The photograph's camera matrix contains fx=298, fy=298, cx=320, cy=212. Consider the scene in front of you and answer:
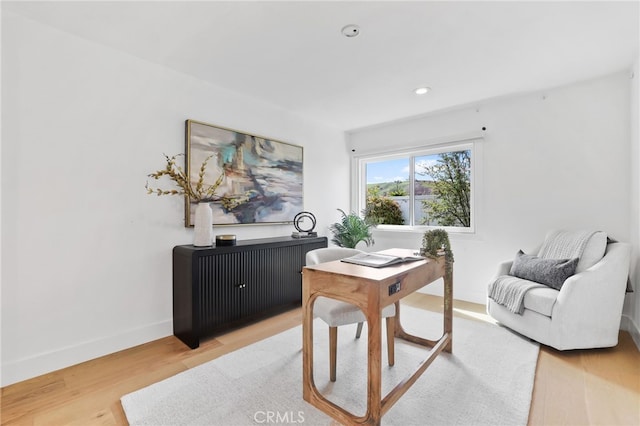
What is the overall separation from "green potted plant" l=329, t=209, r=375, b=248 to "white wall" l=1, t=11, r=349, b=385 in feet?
7.16

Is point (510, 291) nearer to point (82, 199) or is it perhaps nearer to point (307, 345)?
point (307, 345)

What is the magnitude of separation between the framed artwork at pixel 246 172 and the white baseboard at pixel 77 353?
999 millimetres

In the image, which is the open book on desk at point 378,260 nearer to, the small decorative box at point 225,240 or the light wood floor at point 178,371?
the light wood floor at point 178,371

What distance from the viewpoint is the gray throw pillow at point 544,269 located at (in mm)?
2516

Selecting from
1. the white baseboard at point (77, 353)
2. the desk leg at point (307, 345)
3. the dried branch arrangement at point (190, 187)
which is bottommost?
the white baseboard at point (77, 353)

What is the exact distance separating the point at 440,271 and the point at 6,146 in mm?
3091

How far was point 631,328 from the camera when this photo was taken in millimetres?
2691

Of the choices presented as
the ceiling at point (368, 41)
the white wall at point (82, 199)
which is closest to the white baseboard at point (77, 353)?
the white wall at point (82, 199)

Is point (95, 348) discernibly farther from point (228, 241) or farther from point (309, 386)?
point (309, 386)

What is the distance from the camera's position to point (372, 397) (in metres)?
1.45

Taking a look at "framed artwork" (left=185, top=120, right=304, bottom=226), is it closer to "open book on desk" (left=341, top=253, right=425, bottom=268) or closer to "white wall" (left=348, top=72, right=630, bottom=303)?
"open book on desk" (left=341, top=253, right=425, bottom=268)

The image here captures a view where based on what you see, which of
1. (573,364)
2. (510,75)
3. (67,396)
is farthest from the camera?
(510,75)

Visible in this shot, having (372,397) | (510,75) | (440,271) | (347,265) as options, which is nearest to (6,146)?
(347,265)

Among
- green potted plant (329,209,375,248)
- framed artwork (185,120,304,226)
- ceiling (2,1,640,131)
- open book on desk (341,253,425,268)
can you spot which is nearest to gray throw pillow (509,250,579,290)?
open book on desk (341,253,425,268)
